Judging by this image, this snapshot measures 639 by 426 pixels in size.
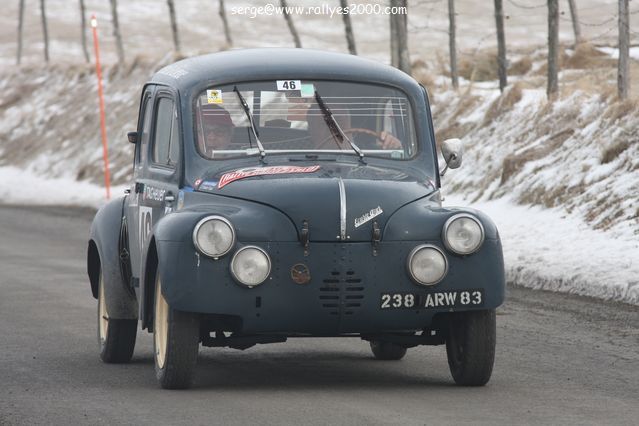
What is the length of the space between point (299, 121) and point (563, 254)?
6.48 metres

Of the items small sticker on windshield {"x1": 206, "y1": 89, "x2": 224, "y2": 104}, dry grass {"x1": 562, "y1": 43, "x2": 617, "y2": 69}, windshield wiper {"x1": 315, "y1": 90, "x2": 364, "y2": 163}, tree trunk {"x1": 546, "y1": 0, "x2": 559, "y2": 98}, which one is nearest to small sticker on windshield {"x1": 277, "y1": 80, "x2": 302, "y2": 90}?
windshield wiper {"x1": 315, "y1": 90, "x2": 364, "y2": 163}

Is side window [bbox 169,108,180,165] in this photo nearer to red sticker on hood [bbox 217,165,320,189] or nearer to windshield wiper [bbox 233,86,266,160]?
windshield wiper [bbox 233,86,266,160]

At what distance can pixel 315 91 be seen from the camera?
31.1ft

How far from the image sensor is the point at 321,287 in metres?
8.12

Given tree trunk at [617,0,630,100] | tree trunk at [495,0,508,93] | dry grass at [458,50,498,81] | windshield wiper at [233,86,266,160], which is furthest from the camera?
dry grass at [458,50,498,81]

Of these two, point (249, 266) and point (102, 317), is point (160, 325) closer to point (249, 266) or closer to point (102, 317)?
point (249, 266)

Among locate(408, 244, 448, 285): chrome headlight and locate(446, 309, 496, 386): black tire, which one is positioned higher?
locate(408, 244, 448, 285): chrome headlight

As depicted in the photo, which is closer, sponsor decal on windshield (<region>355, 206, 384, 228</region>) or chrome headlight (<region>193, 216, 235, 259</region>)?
chrome headlight (<region>193, 216, 235, 259</region>)

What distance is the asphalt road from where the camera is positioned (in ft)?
24.7

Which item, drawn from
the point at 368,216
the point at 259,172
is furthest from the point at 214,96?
the point at 368,216

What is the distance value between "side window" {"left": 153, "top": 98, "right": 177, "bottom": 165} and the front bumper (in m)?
1.58

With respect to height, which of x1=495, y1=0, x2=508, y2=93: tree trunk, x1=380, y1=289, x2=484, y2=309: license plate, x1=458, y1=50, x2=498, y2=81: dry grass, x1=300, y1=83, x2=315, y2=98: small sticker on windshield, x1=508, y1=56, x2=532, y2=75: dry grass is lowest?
x1=458, y1=50, x2=498, y2=81: dry grass

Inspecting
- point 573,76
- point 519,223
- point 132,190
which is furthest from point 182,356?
point 573,76

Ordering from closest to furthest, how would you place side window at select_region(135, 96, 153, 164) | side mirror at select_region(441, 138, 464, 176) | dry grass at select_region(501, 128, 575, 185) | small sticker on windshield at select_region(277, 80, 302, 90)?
side mirror at select_region(441, 138, 464, 176) < small sticker on windshield at select_region(277, 80, 302, 90) < side window at select_region(135, 96, 153, 164) < dry grass at select_region(501, 128, 575, 185)
